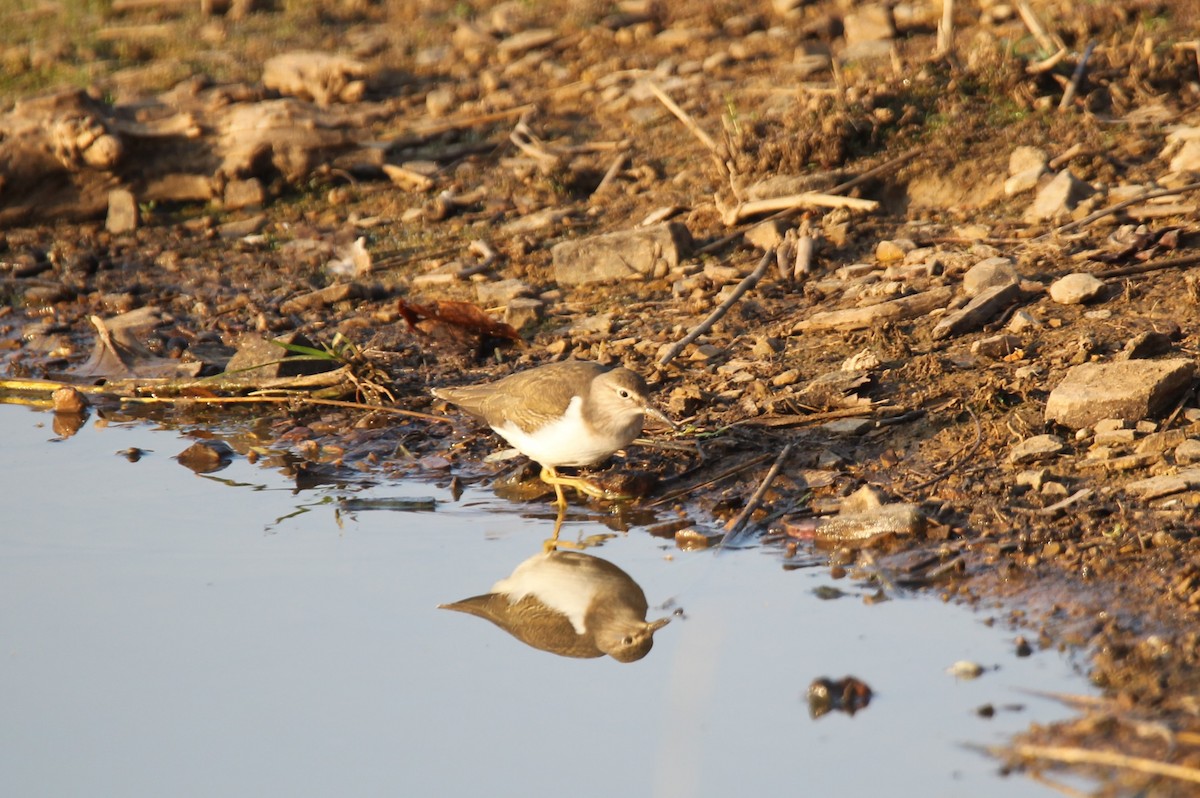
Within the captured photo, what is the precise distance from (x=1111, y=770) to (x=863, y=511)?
2057mm

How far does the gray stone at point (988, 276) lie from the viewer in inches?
305

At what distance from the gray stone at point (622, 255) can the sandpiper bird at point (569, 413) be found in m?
2.24

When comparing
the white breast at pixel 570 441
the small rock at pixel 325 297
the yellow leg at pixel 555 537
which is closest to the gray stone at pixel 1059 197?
the white breast at pixel 570 441

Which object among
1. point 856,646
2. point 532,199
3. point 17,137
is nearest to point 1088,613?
point 856,646

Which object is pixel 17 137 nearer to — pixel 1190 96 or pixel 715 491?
pixel 715 491

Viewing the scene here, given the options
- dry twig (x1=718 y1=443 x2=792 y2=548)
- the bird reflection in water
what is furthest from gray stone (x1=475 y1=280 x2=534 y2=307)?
the bird reflection in water

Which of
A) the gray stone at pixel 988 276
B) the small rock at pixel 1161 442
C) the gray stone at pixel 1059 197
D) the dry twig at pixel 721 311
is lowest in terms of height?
the dry twig at pixel 721 311

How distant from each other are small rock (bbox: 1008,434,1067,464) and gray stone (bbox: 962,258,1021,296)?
5.01 feet

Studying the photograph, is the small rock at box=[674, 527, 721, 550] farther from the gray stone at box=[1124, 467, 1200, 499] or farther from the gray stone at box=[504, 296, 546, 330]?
the gray stone at box=[504, 296, 546, 330]

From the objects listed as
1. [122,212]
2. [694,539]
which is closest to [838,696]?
[694,539]

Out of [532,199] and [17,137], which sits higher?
[17,137]

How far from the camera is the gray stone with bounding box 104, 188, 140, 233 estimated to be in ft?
37.0

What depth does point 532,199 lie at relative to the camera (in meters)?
10.5

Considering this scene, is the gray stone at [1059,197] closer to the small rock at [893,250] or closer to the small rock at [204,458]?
the small rock at [893,250]
